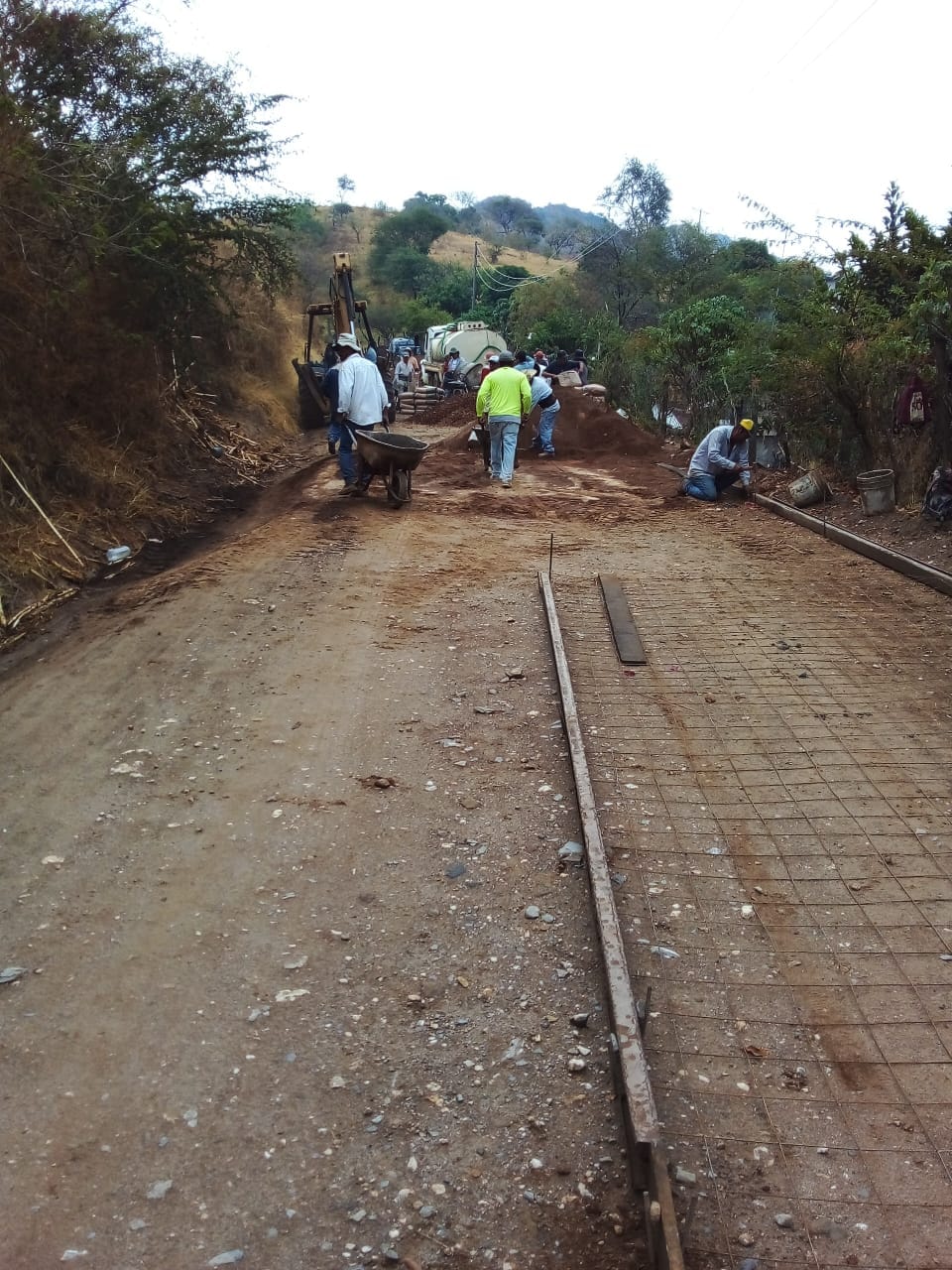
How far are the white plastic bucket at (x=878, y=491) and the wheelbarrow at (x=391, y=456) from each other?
4.85 meters

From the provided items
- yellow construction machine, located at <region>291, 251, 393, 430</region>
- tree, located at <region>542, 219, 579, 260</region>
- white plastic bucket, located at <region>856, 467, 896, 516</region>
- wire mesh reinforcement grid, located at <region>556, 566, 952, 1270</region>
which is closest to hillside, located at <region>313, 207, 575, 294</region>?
tree, located at <region>542, 219, 579, 260</region>

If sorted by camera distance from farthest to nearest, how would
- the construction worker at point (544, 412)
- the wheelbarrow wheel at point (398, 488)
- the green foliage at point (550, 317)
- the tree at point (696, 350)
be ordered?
1. the green foliage at point (550, 317)
2. the tree at point (696, 350)
3. the construction worker at point (544, 412)
4. the wheelbarrow wheel at point (398, 488)

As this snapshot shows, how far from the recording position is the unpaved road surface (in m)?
2.65

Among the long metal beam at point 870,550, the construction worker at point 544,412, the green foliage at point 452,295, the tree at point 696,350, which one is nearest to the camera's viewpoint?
the long metal beam at point 870,550

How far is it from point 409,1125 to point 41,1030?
1345 mm

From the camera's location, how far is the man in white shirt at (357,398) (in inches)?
413

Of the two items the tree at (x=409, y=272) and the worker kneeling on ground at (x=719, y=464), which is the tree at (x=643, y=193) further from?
the worker kneeling on ground at (x=719, y=464)

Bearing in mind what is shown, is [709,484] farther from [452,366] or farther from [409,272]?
[409,272]

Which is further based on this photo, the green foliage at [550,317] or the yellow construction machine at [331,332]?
the green foliage at [550,317]

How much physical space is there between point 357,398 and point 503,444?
2.62m

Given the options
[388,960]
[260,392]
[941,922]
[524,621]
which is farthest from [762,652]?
[260,392]

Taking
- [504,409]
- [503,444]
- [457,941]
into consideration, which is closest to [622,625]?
[457,941]

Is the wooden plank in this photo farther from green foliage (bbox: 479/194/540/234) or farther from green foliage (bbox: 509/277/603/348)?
green foliage (bbox: 479/194/540/234)

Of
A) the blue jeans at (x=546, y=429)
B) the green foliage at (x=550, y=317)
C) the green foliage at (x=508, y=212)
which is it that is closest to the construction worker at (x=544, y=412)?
the blue jeans at (x=546, y=429)
